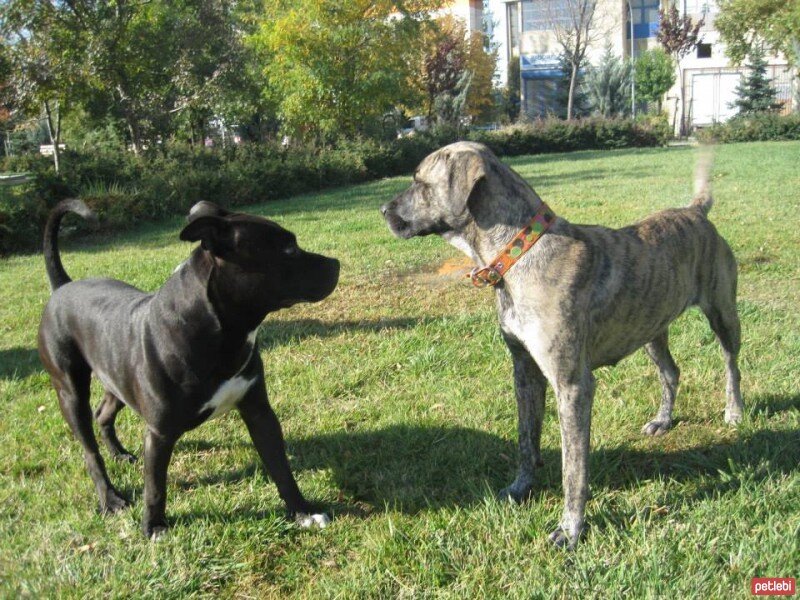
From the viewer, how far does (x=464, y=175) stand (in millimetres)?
3035

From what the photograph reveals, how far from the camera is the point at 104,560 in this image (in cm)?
302

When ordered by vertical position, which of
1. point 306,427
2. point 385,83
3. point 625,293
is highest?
point 385,83

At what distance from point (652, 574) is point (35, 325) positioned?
21.4 ft

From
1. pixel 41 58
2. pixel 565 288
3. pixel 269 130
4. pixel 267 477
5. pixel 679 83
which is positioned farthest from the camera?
pixel 679 83

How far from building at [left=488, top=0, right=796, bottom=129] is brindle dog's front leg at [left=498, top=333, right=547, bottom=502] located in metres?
56.0

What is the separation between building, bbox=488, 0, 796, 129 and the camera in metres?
53.5

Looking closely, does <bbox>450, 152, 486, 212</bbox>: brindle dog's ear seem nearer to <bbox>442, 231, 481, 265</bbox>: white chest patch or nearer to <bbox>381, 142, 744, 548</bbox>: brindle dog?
<bbox>381, 142, 744, 548</bbox>: brindle dog

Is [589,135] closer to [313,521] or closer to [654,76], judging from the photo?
[654,76]

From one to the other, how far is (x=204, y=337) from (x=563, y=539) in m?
1.86

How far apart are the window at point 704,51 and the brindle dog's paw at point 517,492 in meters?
60.5

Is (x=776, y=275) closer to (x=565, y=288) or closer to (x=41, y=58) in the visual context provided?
(x=565, y=288)

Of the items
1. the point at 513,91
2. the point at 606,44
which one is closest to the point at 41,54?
the point at 513,91

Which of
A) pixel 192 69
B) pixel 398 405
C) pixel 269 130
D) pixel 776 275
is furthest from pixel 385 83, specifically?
pixel 398 405

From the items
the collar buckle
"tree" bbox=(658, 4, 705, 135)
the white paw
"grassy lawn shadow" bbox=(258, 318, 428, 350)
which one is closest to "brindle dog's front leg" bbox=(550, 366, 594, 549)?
the collar buckle
